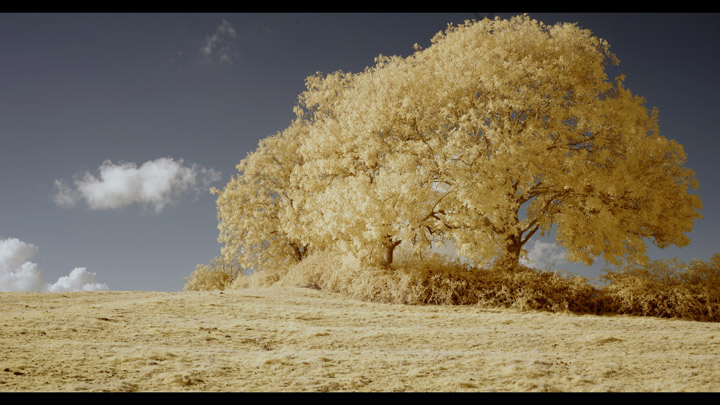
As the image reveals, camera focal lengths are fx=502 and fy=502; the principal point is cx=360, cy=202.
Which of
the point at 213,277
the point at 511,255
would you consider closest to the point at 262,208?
the point at 213,277

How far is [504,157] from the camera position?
13.3 meters

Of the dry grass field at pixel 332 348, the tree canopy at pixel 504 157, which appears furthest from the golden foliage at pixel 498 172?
the dry grass field at pixel 332 348

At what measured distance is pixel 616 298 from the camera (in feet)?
43.0

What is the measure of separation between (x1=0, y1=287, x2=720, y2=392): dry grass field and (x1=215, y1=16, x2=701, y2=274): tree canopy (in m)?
2.85

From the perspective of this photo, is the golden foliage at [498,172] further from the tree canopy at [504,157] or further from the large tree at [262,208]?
the large tree at [262,208]

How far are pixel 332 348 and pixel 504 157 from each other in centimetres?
769

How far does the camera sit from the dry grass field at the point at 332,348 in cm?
574

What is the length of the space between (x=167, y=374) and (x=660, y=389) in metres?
5.58

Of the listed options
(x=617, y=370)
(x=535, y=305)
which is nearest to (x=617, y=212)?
(x=535, y=305)

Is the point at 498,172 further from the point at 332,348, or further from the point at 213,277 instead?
the point at 213,277

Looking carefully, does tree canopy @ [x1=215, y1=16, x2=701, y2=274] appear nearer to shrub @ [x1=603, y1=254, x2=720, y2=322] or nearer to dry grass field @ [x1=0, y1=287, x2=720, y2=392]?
shrub @ [x1=603, y1=254, x2=720, y2=322]

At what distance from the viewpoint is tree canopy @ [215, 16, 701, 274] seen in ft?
44.8

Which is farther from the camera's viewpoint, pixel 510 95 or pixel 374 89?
pixel 374 89

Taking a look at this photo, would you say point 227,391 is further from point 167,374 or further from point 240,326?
point 240,326
